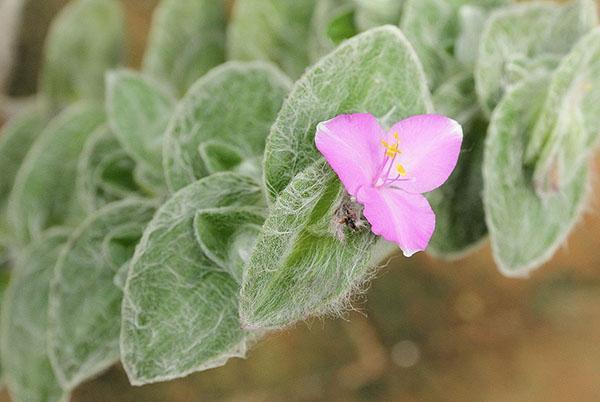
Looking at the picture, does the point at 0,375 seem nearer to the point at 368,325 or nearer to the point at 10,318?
the point at 10,318

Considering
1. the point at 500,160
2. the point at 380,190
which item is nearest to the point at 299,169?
the point at 380,190

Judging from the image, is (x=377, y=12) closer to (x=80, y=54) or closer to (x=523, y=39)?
(x=523, y=39)

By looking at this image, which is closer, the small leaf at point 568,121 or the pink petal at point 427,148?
the pink petal at point 427,148

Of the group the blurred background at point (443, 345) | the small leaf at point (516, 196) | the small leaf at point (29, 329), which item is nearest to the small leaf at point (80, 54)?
the blurred background at point (443, 345)

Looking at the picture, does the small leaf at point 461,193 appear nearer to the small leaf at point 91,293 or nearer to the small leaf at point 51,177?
the small leaf at point 91,293

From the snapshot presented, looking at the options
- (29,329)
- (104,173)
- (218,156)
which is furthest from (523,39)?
(29,329)

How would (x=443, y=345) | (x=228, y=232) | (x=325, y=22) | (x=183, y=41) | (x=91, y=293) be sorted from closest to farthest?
(x=228, y=232)
(x=91, y=293)
(x=325, y=22)
(x=183, y=41)
(x=443, y=345)

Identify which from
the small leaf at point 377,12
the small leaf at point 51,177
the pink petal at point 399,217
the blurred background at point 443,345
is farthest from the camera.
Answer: the blurred background at point 443,345
